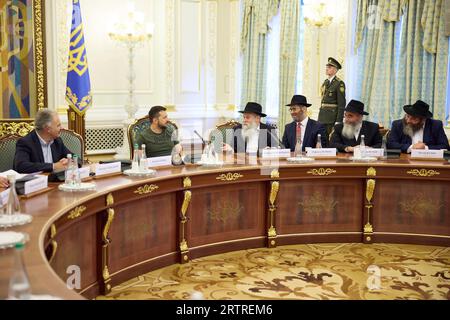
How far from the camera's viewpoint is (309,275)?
478 centimetres

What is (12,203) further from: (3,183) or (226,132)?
(226,132)

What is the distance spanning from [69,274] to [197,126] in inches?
273

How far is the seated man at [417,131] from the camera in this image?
6.11 m

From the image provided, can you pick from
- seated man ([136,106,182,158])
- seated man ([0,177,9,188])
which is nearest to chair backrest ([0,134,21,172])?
seated man ([0,177,9,188])

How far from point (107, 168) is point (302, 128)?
2.36m

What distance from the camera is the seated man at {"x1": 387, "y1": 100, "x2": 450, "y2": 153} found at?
6.11m

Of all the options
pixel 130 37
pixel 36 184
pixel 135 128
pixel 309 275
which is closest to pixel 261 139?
pixel 135 128

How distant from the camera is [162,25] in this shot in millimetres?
9969

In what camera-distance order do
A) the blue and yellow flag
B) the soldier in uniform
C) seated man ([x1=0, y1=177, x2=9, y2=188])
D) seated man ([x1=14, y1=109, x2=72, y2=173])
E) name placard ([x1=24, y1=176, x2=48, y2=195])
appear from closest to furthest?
name placard ([x1=24, y1=176, x2=48, y2=195]), seated man ([x1=0, y1=177, x2=9, y2=188]), seated man ([x1=14, y1=109, x2=72, y2=173]), the soldier in uniform, the blue and yellow flag

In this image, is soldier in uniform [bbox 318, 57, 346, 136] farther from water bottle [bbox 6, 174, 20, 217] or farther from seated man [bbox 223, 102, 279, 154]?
water bottle [bbox 6, 174, 20, 217]

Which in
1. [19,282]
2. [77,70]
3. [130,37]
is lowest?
[19,282]

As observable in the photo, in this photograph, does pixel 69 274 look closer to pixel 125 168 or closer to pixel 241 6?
pixel 125 168

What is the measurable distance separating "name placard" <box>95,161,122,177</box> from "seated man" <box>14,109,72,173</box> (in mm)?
265
